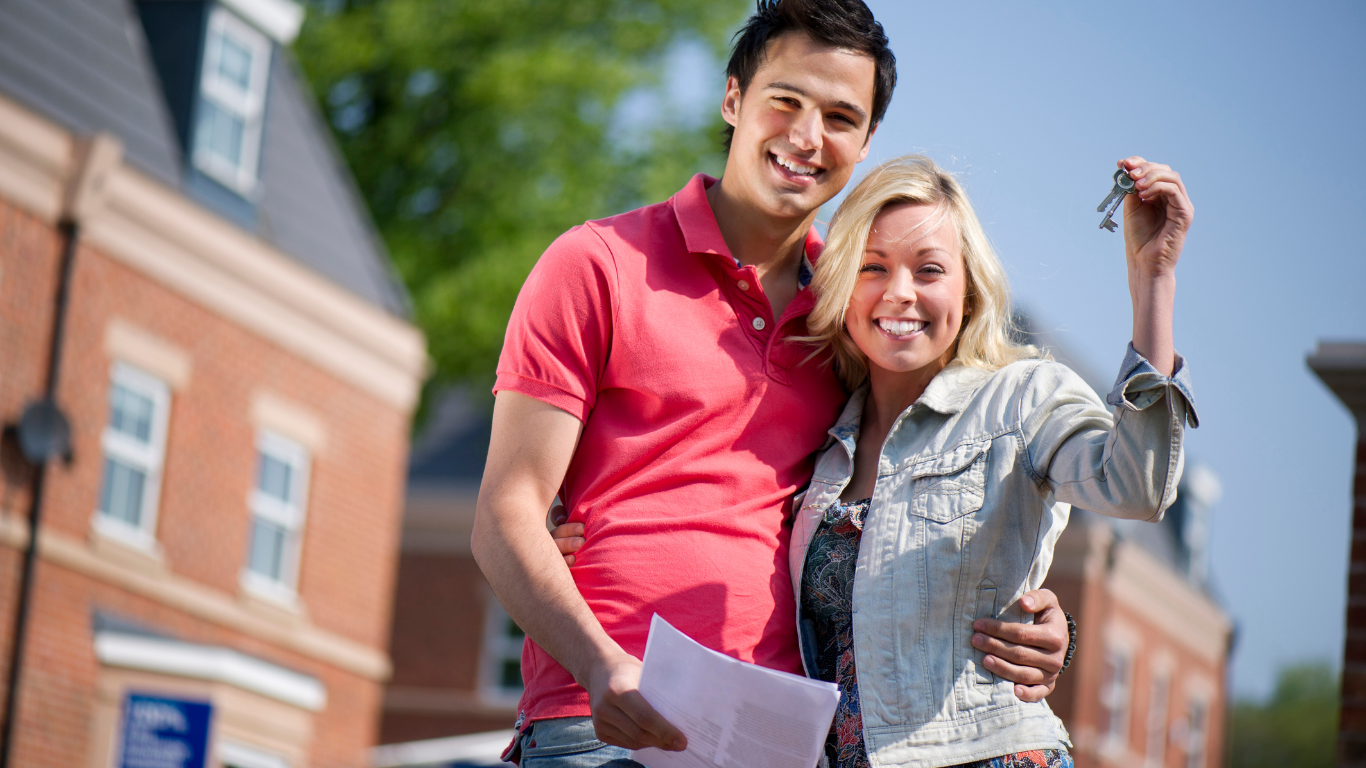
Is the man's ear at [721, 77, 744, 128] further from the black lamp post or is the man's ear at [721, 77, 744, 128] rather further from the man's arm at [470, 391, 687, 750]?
the black lamp post

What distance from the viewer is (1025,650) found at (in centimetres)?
311

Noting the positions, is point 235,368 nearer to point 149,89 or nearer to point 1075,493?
point 149,89

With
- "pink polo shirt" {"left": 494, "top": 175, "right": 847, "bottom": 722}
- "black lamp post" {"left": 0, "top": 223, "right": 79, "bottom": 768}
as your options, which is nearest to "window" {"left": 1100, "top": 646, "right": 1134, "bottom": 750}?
"black lamp post" {"left": 0, "top": 223, "right": 79, "bottom": 768}

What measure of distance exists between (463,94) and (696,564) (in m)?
20.0

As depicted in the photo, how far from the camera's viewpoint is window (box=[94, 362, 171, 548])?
13852mm

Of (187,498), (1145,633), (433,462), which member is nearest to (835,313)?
(187,498)

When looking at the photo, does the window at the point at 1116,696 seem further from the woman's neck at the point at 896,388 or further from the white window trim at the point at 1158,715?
the woman's neck at the point at 896,388

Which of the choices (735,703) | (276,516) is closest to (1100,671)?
(276,516)

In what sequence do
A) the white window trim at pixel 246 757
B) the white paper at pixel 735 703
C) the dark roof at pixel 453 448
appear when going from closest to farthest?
the white paper at pixel 735 703 < the white window trim at pixel 246 757 < the dark roof at pixel 453 448

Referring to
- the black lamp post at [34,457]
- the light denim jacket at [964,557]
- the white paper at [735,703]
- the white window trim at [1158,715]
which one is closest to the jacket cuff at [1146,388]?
the light denim jacket at [964,557]

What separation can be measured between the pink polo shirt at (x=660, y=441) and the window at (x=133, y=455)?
1138 cm

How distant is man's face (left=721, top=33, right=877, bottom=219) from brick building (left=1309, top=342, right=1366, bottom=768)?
10.5ft

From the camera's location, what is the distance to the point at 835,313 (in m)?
3.36

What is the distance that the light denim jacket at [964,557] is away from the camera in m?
3.05
